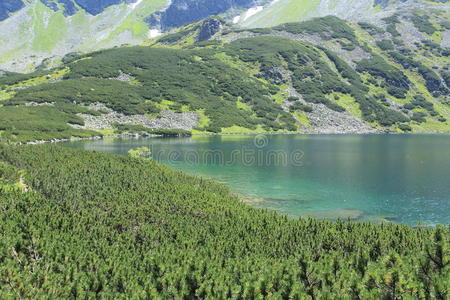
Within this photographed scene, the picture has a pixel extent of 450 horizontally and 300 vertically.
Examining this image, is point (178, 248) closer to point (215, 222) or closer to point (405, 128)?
point (215, 222)

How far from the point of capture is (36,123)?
9794 centimetres

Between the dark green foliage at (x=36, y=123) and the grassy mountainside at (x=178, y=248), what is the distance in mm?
62259

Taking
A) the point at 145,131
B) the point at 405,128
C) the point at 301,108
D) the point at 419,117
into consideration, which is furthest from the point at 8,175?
the point at 419,117

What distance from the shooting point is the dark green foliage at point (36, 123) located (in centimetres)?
8652

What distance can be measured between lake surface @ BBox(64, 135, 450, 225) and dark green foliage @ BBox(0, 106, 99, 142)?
35.2m

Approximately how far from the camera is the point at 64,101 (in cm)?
12750

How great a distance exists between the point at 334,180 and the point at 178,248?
3545cm

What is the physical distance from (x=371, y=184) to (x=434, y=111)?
17831cm

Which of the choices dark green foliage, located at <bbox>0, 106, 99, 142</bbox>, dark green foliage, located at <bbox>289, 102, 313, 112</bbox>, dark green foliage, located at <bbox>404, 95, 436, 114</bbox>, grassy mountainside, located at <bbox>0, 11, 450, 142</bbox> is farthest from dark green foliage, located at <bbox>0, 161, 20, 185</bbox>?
dark green foliage, located at <bbox>404, 95, 436, 114</bbox>

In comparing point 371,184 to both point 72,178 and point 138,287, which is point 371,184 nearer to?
point 72,178

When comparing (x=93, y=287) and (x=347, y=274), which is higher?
(x=347, y=274)

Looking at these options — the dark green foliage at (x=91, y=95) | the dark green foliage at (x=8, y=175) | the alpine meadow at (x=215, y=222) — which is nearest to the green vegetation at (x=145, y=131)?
the dark green foliage at (x=91, y=95)

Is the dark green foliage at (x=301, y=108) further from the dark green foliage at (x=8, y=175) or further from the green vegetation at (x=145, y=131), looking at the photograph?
the dark green foliage at (x=8, y=175)

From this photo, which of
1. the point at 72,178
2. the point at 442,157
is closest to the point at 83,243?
the point at 72,178
